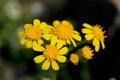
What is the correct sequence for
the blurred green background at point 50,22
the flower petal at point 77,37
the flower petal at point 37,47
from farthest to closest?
1. the blurred green background at point 50,22
2. the flower petal at point 77,37
3. the flower petal at point 37,47

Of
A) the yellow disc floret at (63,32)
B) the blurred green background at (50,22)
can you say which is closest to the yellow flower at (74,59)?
the yellow disc floret at (63,32)

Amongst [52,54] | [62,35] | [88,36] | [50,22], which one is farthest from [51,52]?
[50,22]

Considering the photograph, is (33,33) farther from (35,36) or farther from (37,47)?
(37,47)

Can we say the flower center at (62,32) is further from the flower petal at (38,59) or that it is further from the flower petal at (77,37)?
the flower petal at (38,59)

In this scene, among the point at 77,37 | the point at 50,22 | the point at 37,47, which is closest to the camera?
the point at 37,47

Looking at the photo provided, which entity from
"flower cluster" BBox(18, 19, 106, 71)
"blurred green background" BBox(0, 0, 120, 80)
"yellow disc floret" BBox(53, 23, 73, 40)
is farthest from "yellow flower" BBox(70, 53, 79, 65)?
"blurred green background" BBox(0, 0, 120, 80)

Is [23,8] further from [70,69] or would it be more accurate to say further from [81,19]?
[70,69]
